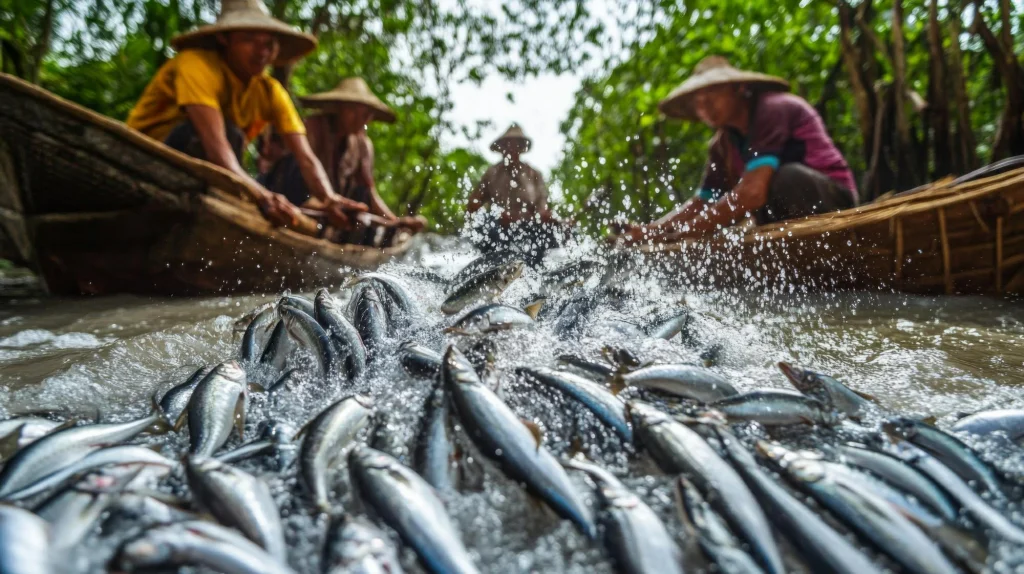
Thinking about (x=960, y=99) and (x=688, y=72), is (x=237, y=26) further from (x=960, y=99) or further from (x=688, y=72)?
(x=688, y=72)

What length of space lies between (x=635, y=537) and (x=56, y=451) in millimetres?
1615

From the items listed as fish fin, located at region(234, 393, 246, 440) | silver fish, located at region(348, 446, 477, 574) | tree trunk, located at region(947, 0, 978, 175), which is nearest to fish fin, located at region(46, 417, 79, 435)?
fish fin, located at region(234, 393, 246, 440)

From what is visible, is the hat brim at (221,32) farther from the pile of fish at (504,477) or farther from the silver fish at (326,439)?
the silver fish at (326,439)

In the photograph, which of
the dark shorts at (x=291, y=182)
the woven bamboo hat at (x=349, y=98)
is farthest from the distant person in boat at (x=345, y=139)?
the dark shorts at (x=291, y=182)

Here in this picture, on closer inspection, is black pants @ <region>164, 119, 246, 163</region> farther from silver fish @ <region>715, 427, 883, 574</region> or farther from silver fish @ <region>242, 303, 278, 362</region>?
silver fish @ <region>715, 427, 883, 574</region>

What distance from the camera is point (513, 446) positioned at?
61.6 inches

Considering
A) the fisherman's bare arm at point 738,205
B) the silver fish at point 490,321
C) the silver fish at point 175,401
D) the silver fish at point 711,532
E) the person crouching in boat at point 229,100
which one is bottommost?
the silver fish at point 711,532

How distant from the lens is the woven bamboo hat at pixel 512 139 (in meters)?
10.1

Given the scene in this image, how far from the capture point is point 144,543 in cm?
111

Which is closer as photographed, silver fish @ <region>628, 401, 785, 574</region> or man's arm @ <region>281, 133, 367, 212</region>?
silver fish @ <region>628, 401, 785, 574</region>

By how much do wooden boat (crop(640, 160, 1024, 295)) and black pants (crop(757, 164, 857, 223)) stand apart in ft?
3.72

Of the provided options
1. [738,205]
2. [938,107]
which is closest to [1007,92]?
[938,107]

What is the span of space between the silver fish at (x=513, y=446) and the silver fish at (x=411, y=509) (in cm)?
22

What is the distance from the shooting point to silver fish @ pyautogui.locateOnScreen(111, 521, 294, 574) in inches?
43.2
